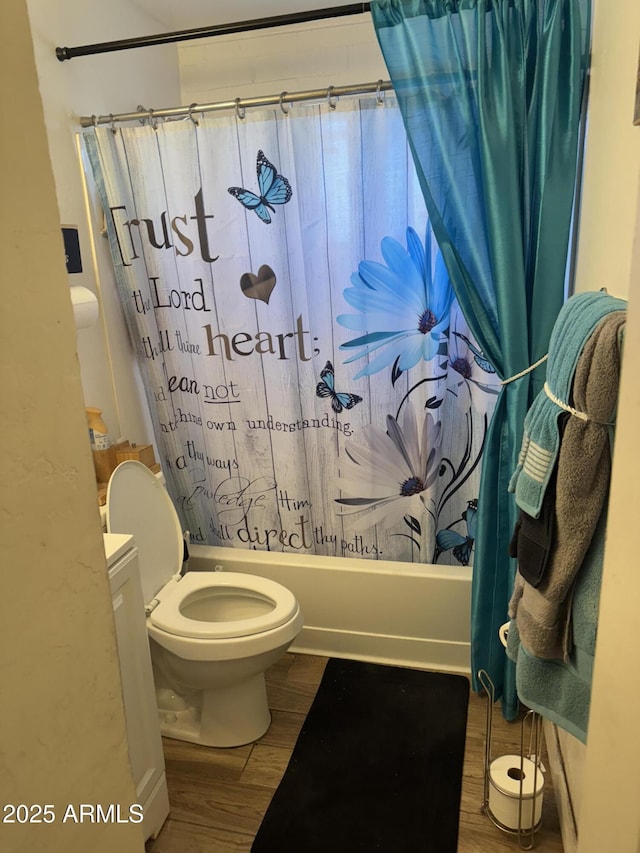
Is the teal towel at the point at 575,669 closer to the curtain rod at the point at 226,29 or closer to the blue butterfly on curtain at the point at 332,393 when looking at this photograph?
the blue butterfly on curtain at the point at 332,393

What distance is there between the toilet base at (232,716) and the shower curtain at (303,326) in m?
0.59

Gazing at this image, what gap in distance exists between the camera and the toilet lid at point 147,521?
188cm

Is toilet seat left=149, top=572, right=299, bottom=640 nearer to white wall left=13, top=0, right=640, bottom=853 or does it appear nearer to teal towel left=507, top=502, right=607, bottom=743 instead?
white wall left=13, top=0, right=640, bottom=853

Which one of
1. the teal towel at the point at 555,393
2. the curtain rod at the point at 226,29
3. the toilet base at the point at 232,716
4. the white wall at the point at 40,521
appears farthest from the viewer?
the toilet base at the point at 232,716

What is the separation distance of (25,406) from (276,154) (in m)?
1.66

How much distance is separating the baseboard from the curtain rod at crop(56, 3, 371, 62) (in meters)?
1.99

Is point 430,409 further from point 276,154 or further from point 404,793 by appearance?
point 404,793

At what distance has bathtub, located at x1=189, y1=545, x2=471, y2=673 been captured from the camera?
7.23 feet

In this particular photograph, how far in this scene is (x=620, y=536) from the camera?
0.66 m

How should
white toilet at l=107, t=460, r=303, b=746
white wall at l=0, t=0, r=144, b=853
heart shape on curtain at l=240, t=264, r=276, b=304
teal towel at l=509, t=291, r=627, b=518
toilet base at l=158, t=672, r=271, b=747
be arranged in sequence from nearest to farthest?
white wall at l=0, t=0, r=144, b=853 → teal towel at l=509, t=291, r=627, b=518 → white toilet at l=107, t=460, r=303, b=746 → toilet base at l=158, t=672, r=271, b=747 → heart shape on curtain at l=240, t=264, r=276, b=304

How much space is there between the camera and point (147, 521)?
2002 millimetres

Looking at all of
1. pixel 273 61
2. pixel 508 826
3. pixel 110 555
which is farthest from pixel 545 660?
pixel 273 61

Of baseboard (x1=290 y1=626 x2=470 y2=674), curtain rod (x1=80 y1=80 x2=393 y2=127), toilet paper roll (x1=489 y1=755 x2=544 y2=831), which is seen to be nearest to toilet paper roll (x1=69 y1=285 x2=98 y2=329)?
curtain rod (x1=80 y1=80 x2=393 y2=127)

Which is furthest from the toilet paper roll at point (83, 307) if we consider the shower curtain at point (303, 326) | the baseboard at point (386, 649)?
the baseboard at point (386, 649)
